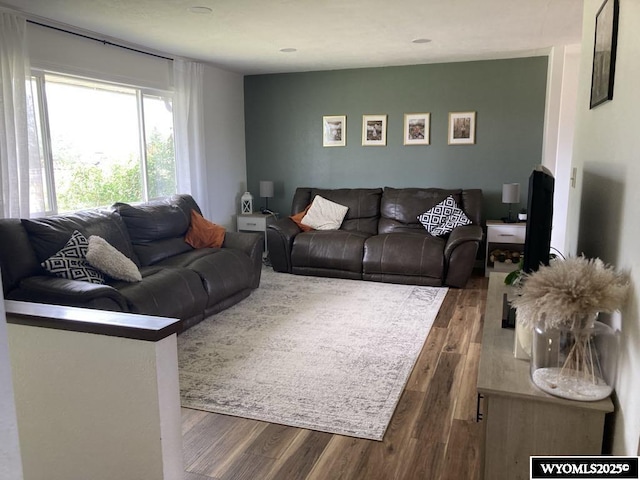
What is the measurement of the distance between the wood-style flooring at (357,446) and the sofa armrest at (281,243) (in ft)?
9.54

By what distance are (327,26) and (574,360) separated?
10.8 feet

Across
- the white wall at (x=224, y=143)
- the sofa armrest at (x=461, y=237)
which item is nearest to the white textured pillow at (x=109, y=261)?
the white wall at (x=224, y=143)

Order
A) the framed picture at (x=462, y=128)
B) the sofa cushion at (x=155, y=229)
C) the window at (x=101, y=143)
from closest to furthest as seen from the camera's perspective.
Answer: the window at (x=101, y=143)
the sofa cushion at (x=155, y=229)
the framed picture at (x=462, y=128)

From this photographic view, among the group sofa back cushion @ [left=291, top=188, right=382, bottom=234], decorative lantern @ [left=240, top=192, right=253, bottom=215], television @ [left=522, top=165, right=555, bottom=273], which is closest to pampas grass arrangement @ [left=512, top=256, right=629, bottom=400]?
television @ [left=522, top=165, right=555, bottom=273]

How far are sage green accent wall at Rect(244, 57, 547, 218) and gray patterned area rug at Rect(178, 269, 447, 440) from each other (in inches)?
69.9

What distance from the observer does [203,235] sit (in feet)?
15.8

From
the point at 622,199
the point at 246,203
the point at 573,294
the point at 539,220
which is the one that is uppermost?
the point at 622,199

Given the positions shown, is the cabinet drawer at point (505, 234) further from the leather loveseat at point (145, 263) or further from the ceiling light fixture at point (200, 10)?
the ceiling light fixture at point (200, 10)

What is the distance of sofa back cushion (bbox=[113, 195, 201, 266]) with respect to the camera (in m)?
4.31

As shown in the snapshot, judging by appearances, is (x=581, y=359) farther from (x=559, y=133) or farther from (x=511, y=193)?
(x=559, y=133)

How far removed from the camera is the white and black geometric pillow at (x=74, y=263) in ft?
10.9

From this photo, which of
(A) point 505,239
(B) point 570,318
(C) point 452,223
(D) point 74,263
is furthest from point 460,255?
(B) point 570,318

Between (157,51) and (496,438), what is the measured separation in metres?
4.80

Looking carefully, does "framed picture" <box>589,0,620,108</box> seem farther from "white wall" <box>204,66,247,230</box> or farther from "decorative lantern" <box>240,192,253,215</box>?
"decorative lantern" <box>240,192,253,215</box>
